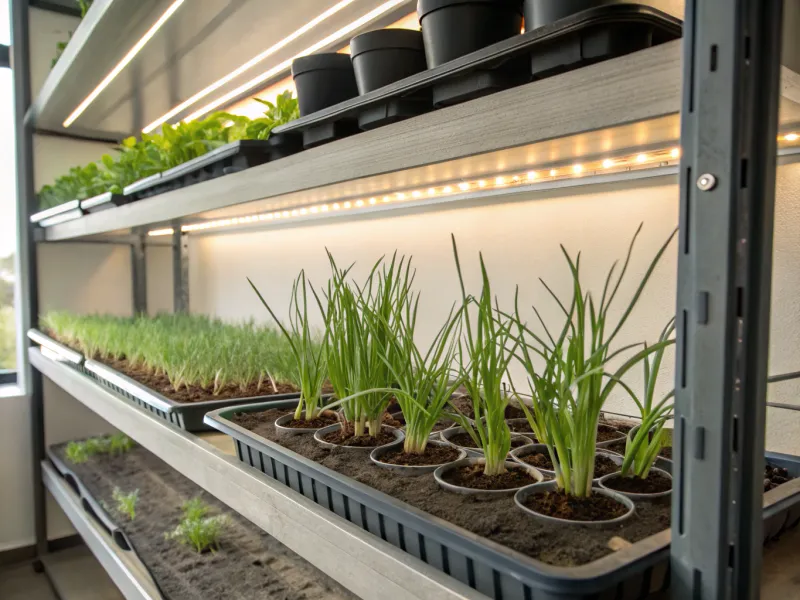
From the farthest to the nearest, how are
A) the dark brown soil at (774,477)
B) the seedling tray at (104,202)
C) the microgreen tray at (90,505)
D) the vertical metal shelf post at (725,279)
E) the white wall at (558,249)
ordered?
the seedling tray at (104,202)
the microgreen tray at (90,505)
the white wall at (558,249)
the dark brown soil at (774,477)
the vertical metal shelf post at (725,279)

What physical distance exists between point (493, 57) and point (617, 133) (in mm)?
137

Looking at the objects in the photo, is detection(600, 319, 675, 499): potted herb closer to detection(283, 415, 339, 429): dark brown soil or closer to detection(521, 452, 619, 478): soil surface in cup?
detection(521, 452, 619, 478): soil surface in cup

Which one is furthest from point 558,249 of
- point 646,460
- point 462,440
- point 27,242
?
point 27,242

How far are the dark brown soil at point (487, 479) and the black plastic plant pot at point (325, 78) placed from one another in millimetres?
601

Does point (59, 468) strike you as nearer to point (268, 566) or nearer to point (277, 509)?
point (268, 566)

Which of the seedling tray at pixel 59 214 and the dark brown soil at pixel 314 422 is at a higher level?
the seedling tray at pixel 59 214

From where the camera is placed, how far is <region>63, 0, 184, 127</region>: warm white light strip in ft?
4.68

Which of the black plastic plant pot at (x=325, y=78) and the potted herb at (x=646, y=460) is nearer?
the potted herb at (x=646, y=460)

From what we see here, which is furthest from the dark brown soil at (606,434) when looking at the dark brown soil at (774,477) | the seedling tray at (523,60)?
the seedling tray at (523,60)

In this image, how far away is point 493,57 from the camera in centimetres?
57

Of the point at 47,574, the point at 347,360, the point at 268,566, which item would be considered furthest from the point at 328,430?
the point at 47,574

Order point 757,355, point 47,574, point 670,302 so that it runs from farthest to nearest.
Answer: point 47,574 → point 670,302 → point 757,355

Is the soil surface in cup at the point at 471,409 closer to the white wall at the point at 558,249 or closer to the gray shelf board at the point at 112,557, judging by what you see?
the white wall at the point at 558,249

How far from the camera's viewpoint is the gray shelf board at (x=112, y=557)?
122 cm
